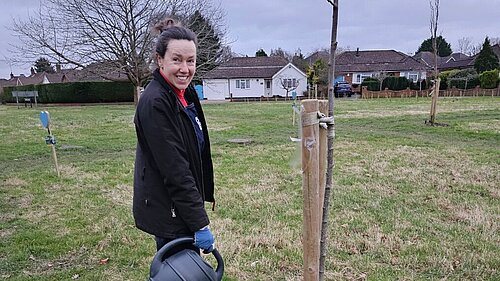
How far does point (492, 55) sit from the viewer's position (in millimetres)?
36531

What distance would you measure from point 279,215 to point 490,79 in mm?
31798

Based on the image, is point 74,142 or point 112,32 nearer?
point 74,142

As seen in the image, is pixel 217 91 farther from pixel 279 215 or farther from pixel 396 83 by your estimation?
pixel 279 215

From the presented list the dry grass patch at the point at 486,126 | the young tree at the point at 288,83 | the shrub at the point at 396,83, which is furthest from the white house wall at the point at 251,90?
the dry grass patch at the point at 486,126

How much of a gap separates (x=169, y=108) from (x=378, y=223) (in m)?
2.98

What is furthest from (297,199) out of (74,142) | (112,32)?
(112,32)

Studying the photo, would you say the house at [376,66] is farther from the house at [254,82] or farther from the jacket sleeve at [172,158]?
the jacket sleeve at [172,158]

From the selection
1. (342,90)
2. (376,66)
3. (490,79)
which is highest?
(376,66)

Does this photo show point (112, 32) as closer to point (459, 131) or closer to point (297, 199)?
point (459, 131)

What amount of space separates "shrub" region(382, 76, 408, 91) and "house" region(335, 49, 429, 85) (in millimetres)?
8909

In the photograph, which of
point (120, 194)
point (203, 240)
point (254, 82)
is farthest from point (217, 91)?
point (203, 240)

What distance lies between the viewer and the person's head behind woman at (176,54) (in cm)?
195

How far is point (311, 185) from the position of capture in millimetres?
2012

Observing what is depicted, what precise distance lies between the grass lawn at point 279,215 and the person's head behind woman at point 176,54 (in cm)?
71
